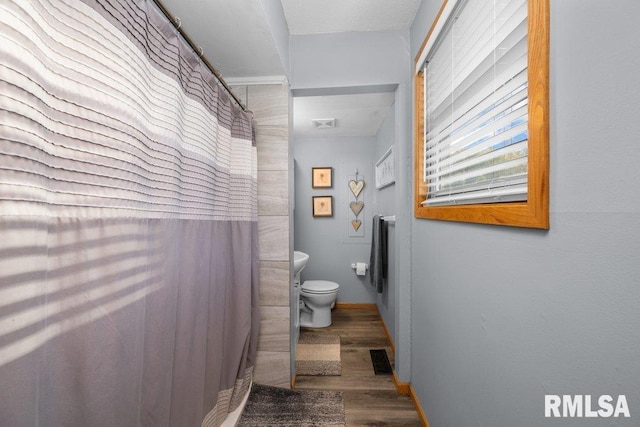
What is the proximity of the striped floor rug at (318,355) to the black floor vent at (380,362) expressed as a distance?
277 mm

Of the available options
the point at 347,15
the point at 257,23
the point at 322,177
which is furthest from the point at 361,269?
the point at 257,23

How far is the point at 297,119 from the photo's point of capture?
115 inches

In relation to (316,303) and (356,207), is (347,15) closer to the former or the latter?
(356,207)

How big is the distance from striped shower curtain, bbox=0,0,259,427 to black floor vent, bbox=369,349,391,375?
51.2 inches

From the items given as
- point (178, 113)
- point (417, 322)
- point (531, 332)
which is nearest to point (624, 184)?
point (531, 332)

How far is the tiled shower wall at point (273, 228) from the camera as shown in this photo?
1693 millimetres

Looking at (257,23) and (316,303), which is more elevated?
(257,23)

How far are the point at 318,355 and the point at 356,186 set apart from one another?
2029mm

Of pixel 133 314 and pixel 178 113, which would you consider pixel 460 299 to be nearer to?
pixel 133 314

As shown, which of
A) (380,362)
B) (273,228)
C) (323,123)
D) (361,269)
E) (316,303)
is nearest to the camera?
(273,228)

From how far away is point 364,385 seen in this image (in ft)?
5.85

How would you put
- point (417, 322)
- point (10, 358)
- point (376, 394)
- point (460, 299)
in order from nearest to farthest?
point (10, 358) → point (460, 299) → point (417, 322) → point (376, 394)

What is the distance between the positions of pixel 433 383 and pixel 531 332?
86 cm

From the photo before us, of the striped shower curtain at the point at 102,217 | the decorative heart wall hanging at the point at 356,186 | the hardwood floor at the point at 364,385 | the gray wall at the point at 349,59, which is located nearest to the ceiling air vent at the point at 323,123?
the decorative heart wall hanging at the point at 356,186
